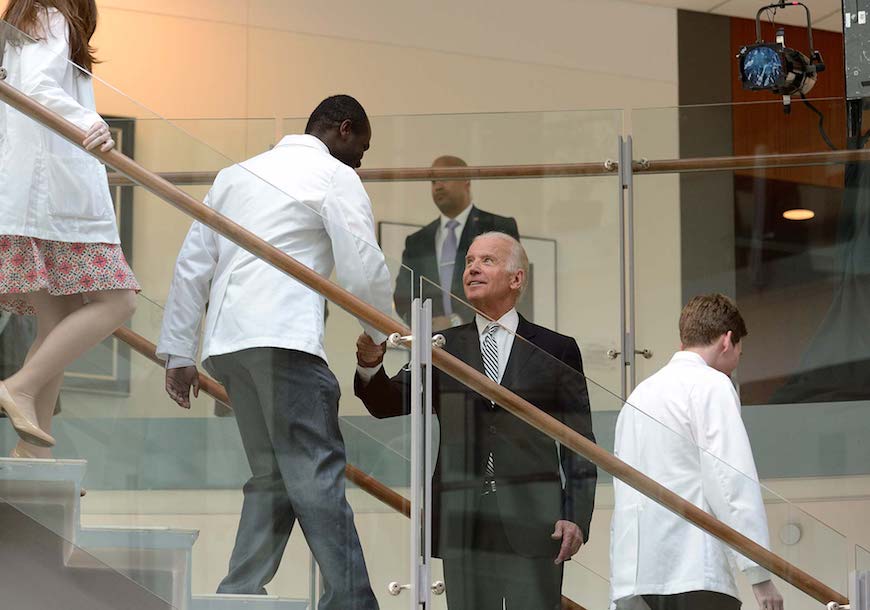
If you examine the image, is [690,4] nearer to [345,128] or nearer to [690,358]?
[690,358]

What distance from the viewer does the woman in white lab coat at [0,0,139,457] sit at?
2.79 metres

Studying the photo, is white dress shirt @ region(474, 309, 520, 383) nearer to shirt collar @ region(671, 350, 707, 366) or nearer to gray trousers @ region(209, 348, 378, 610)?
gray trousers @ region(209, 348, 378, 610)

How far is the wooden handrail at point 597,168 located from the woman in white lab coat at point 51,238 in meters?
2.22

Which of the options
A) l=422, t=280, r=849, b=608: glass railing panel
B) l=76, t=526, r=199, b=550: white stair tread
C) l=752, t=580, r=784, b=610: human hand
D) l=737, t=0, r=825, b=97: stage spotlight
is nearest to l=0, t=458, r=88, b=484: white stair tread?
l=76, t=526, r=199, b=550: white stair tread

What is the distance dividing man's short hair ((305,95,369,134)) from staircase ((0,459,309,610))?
3.23ft

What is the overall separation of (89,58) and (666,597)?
5.36 feet

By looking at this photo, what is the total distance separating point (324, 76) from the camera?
24.2 feet

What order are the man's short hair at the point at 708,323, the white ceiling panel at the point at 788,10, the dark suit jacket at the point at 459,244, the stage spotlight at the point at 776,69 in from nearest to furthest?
the man's short hair at the point at 708,323, the dark suit jacket at the point at 459,244, the stage spotlight at the point at 776,69, the white ceiling panel at the point at 788,10

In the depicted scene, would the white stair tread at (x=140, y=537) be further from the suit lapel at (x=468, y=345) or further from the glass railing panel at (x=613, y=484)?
the suit lapel at (x=468, y=345)

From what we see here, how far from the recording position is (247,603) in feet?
8.96

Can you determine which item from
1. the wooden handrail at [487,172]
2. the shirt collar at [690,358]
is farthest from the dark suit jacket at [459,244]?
the shirt collar at [690,358]

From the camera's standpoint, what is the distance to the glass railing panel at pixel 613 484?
2879 mm

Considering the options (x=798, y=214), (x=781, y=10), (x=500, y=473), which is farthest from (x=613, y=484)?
(x=781, y=10)

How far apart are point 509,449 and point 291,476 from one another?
17.3 inches
